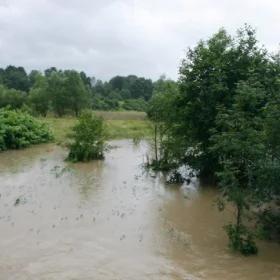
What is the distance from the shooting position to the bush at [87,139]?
22016 mm

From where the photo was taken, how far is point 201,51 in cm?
1656

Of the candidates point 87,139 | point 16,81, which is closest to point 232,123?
point 87,139

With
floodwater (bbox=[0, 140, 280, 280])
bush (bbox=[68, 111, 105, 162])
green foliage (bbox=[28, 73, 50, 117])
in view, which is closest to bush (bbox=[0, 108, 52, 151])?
bush (bbox=[68, 111, 105, 162])

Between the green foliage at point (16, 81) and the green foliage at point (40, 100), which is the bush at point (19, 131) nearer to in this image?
the green foliage at point (40, 100)

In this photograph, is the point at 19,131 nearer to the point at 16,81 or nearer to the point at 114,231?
the point at 114,231

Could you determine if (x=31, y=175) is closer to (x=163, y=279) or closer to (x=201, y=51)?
(x=201, y=51)

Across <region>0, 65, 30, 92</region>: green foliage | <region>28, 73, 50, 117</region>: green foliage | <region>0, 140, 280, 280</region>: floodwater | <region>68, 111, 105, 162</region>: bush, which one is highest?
<region>0, 65, 30, 92</region>: green foliage

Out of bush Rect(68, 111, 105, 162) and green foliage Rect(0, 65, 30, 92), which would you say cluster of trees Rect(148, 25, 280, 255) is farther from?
green foliage Rect(0, 65, 30, 92)

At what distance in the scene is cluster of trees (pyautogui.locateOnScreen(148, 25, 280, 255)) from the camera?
32.4ft

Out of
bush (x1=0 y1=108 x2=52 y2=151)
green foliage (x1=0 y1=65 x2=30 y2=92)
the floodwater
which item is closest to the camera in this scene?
the floodwater

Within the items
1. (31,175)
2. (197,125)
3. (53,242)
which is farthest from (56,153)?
(53,242)

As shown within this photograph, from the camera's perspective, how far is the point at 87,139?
72.2 ft

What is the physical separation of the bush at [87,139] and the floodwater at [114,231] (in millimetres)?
3271

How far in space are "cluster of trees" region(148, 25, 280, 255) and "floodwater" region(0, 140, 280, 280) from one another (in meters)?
0.78
